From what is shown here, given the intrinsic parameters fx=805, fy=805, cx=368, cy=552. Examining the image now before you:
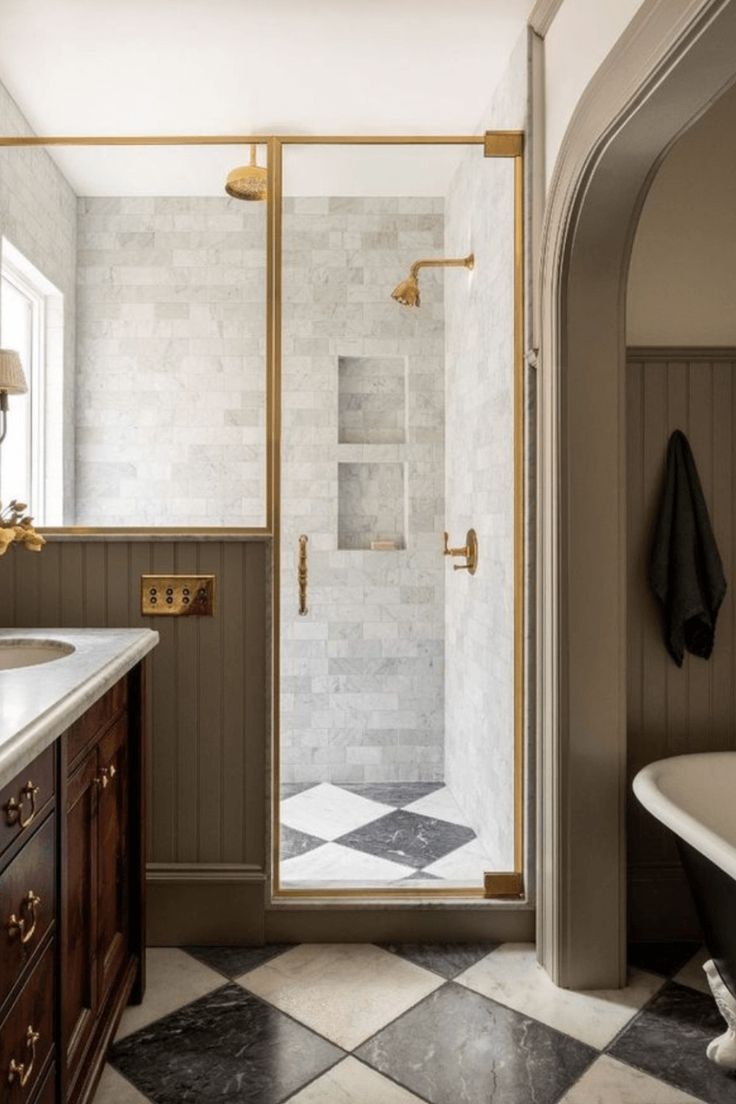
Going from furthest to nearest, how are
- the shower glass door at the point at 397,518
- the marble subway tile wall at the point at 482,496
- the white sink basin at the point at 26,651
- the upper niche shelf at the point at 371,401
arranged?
1. the upper niche shelf at the point at 371,401
2. the shower glass door at the point at 397,518
3. the marble subway tile wall at the point at 482,496
4. the white sink basin at the point at 26,651

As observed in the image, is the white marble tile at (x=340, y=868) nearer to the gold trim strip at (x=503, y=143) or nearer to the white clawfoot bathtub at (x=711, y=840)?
the white clawfoot bathtub at (x=711, y=840)

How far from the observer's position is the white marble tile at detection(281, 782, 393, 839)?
9.93 feet

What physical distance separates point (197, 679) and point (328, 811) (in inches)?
42.7

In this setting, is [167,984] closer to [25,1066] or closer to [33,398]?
[25,1066]

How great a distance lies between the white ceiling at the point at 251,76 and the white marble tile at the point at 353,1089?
7.60 ft

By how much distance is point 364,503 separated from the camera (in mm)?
3227

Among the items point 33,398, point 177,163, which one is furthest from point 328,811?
point 177,163

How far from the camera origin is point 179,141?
2326mm

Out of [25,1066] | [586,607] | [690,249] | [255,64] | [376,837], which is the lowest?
[376,837]

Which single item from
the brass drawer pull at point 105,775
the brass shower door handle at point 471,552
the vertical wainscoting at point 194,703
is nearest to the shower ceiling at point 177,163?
the vertical wainscoting at point 194,703

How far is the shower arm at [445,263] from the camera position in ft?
9.41

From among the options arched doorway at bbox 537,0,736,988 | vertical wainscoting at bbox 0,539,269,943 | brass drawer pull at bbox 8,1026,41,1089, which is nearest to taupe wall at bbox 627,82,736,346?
arched doorway at bbox 537,0,736,988

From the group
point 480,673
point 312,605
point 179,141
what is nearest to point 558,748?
point 480,673

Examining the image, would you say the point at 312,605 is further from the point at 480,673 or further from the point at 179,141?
the point at 179,141
